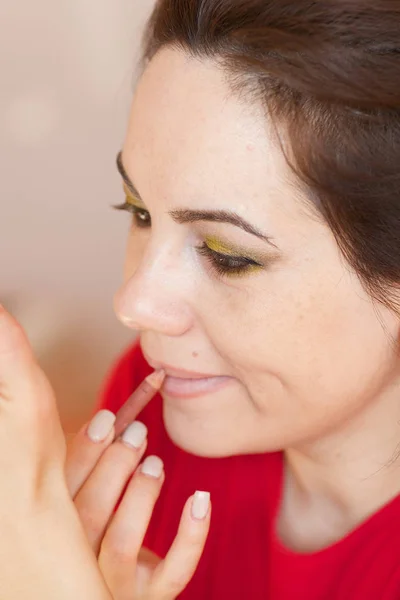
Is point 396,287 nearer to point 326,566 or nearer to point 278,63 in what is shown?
point 278,63

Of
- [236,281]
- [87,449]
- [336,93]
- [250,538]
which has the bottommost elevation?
[250,538]

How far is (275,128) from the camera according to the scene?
0.73m

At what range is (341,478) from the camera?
97cm

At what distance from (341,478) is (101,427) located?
0.29 metres

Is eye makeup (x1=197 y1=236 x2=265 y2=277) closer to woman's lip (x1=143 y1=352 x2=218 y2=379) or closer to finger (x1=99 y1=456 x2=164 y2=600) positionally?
woman's lip (x1=143 y1=352 x2=218 y2=379)

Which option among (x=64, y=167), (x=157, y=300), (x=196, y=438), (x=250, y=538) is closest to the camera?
(x=157, y=300)

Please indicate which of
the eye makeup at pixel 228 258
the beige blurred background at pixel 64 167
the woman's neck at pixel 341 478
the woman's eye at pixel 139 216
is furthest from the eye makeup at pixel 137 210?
the beige blurred background at pixel 64 167

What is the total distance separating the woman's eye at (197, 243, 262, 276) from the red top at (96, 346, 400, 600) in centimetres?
34

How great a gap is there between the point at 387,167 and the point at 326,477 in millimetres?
422

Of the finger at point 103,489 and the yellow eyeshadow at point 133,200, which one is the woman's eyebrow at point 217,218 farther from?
the finger at point 103,489

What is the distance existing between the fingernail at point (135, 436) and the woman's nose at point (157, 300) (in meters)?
0.13

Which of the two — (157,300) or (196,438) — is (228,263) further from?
(196,438)

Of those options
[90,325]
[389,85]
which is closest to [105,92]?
[90,325]

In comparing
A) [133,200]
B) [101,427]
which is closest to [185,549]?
[101,427]
